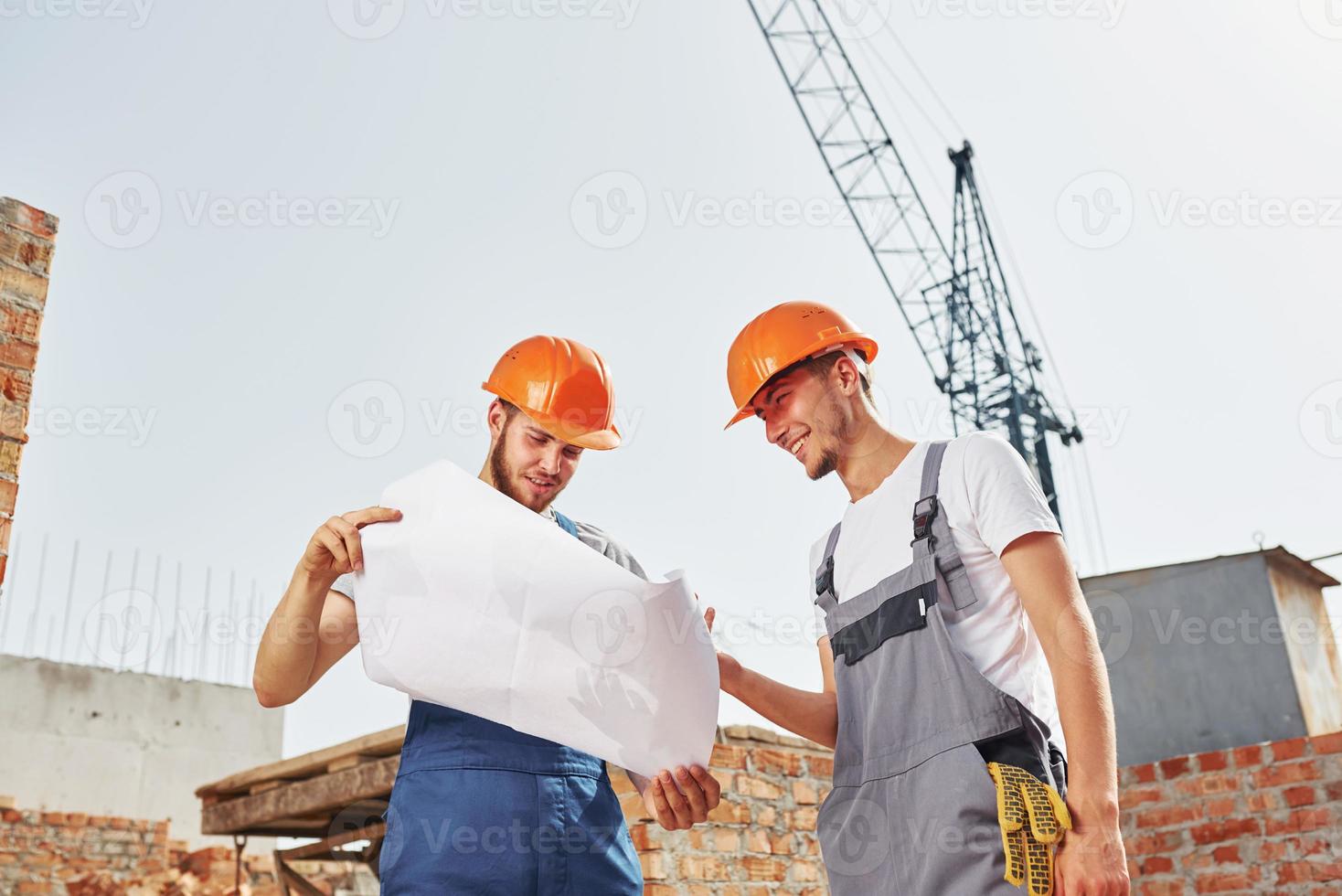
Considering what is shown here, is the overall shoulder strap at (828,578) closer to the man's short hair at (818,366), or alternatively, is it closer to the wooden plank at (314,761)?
the man's short hair at (818,366)

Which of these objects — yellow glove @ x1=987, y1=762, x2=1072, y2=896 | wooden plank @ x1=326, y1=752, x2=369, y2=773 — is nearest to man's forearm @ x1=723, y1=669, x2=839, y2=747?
yellow glove @ x1=987, y1=762, x2=1072, y2=896

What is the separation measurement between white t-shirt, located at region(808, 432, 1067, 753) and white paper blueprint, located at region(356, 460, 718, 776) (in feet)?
1.60

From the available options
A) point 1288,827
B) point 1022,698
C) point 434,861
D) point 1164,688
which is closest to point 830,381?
point 1022,698

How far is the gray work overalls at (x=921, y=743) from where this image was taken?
1.89 metres

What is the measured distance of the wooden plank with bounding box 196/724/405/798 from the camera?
516 centimetres

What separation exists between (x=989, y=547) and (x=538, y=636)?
88 centimetres

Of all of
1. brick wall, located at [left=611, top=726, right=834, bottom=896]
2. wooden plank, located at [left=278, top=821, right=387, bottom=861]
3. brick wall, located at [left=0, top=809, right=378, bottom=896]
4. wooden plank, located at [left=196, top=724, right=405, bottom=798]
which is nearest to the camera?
brick wall, located at [left=611, top=726, right=834, bottom=896]

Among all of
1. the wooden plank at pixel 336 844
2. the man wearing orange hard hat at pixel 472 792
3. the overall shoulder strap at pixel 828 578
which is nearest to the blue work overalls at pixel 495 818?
the man wearing orange hard hat at pixel 472 792

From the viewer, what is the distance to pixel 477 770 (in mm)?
2096

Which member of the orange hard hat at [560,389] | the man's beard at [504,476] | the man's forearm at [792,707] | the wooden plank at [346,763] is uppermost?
the orange hard hat at [560,389]

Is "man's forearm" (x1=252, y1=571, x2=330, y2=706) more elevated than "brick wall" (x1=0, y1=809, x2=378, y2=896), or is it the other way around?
"brick wall" (x1=0, y1=809, x2=378, y2=896)

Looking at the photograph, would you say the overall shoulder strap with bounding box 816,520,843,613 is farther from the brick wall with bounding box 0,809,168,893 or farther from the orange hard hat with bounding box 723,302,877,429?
the brick wall with bounding box 0,809,168,893

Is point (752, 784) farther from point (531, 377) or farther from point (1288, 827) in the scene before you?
point (1288, 827)

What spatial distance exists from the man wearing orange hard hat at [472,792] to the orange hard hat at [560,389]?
518 mm
